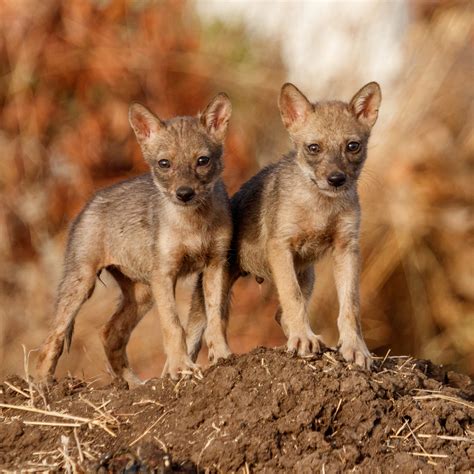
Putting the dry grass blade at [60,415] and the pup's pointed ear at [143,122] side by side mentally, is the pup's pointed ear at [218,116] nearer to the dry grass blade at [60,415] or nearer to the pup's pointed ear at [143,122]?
the pup's pointed ear at [143,122]

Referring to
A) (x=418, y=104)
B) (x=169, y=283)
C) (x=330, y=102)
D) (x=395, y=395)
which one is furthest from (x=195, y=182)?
(x=418, y=104)

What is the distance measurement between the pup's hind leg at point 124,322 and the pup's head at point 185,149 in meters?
1.46

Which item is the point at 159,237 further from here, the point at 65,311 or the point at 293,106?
the point at 293,106

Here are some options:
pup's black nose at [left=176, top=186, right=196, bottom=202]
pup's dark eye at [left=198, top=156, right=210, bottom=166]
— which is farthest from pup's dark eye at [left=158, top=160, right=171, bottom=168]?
pup's black nose at [left=176, top=186, right=196, bottom=202]

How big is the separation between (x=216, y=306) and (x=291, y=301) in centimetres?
69

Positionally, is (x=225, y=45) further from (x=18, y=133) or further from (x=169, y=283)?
(x=169, y=283)

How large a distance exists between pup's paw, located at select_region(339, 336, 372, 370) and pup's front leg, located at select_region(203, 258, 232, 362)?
90 cm

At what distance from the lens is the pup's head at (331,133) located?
6.64 m

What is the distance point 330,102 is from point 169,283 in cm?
193

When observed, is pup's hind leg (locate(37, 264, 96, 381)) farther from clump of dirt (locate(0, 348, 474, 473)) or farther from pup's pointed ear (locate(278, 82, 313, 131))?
pup's pointed ear (locate(278, 82, 313, 131))

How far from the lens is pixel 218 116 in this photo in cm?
738

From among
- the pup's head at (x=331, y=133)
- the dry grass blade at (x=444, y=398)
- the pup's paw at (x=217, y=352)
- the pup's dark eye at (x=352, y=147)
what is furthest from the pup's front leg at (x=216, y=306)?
the dry grass blade at (x=444, y=398)

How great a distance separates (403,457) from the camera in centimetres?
535

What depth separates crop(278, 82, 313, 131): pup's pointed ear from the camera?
23.4ft
